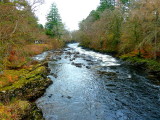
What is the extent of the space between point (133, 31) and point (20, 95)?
68.9 feet

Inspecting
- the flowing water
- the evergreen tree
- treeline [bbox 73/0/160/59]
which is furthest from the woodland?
the evergreen tree

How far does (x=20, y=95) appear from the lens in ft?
34.3

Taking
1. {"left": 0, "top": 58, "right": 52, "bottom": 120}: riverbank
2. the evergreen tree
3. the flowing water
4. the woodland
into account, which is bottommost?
the flowing water

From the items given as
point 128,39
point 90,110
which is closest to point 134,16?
point 128,39

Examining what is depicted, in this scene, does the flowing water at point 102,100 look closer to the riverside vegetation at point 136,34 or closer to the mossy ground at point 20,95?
the mossy ground at point 20,95

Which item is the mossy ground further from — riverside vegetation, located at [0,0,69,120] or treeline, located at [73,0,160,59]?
Result: treeline, located at [73,0,160,59]

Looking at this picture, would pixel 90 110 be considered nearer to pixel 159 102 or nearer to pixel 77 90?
pixel 77 90

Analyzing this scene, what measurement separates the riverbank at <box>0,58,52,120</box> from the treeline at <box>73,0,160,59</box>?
53.8 feet

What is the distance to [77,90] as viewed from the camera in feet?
40.5

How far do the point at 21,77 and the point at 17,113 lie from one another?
621 centimetres

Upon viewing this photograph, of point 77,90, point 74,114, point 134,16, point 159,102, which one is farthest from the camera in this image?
point 134,16

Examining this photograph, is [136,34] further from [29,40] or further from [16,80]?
[16,80]

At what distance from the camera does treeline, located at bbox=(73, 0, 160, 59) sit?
59.6 feet

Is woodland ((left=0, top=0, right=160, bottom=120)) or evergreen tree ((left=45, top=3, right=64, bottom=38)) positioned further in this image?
evergreen tree ((left=45, top=3, right=64, bottom=38))
